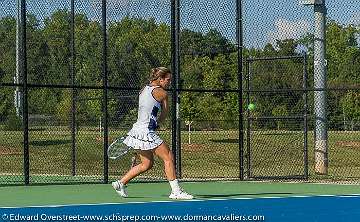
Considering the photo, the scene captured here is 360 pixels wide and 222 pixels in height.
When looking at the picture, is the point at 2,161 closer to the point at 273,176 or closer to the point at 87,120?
the point at 87,120

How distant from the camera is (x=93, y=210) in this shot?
950 cm

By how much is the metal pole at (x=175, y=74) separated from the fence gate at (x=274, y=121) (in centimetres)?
136

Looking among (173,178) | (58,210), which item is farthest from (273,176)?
(58,210)

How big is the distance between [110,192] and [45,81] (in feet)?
17.1

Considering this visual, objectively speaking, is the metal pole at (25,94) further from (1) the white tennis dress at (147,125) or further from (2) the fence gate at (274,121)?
(2) the fence gate at (274,121)

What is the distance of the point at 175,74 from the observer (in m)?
16.9

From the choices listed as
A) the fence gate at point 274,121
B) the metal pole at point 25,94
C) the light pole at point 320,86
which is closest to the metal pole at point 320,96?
the light pole at point 320,86

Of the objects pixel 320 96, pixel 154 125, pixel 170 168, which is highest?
pixel 320 96

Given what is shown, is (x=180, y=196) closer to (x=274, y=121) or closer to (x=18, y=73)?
(x=18, y=73)

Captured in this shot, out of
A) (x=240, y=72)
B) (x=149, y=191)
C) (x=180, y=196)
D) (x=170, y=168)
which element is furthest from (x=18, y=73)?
(x=180, y=196)

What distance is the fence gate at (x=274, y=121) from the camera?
57.6 feet

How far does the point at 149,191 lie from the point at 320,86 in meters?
5.49

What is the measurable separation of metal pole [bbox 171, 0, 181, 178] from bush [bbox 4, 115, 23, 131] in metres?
4.28
